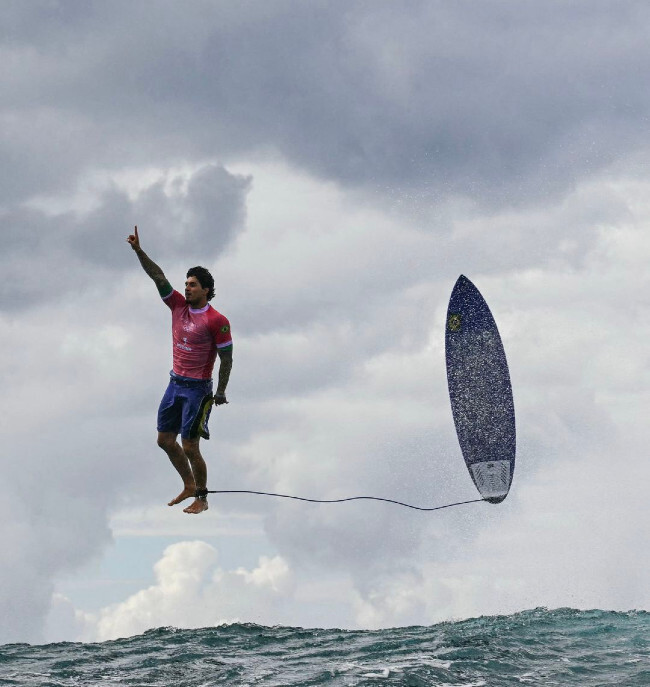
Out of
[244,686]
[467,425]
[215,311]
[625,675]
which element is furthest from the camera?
[467,425]

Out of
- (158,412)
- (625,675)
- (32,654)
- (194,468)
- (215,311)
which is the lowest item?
(625,675)

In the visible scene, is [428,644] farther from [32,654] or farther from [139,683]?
[32,654]

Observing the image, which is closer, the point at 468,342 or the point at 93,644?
the point at 93,644

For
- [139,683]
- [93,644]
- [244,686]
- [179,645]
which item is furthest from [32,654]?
[244,686]

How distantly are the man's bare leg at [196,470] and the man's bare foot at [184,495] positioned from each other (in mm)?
42

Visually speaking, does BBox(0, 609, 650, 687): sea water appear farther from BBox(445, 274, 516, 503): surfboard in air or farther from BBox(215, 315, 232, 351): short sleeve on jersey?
BBox(215, 315, 232, 351): short sleeve on jersey

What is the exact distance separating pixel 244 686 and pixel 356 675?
1.69m

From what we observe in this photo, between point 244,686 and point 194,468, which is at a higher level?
point 194,468

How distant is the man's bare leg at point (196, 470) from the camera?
616 inches

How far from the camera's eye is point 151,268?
1527 cm

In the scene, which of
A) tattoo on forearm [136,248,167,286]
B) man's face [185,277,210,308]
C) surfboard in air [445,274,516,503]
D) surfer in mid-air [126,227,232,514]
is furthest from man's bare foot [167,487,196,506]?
surfboard in air [445,274,516,503]

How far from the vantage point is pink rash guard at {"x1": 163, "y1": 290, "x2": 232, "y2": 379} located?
15.1m

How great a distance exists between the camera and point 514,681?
12.9 meters

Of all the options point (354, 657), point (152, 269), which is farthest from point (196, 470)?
point (354, 657)
